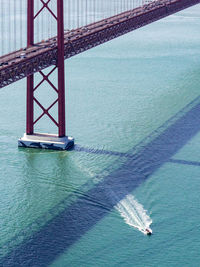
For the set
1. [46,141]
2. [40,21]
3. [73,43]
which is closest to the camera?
[46,141]

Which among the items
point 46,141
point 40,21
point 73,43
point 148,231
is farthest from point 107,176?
point 40,21

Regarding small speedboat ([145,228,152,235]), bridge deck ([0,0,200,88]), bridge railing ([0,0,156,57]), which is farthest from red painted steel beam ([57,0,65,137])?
Answer: bridge railing ([0,0,156,57])

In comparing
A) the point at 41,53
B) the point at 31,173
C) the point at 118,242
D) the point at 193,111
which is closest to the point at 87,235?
the point at 118,242

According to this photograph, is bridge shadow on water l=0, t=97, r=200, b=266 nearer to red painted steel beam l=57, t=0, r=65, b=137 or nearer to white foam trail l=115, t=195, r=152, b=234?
white foam trail l=115, t=195, r=152, b=234

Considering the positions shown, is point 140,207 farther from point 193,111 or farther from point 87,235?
point 193,111

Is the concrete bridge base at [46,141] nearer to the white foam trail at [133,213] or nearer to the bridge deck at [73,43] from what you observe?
the bridge deck at [73,43]

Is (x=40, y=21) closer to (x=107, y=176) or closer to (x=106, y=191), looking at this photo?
(x=107, y=176)

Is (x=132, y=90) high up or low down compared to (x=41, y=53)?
down
